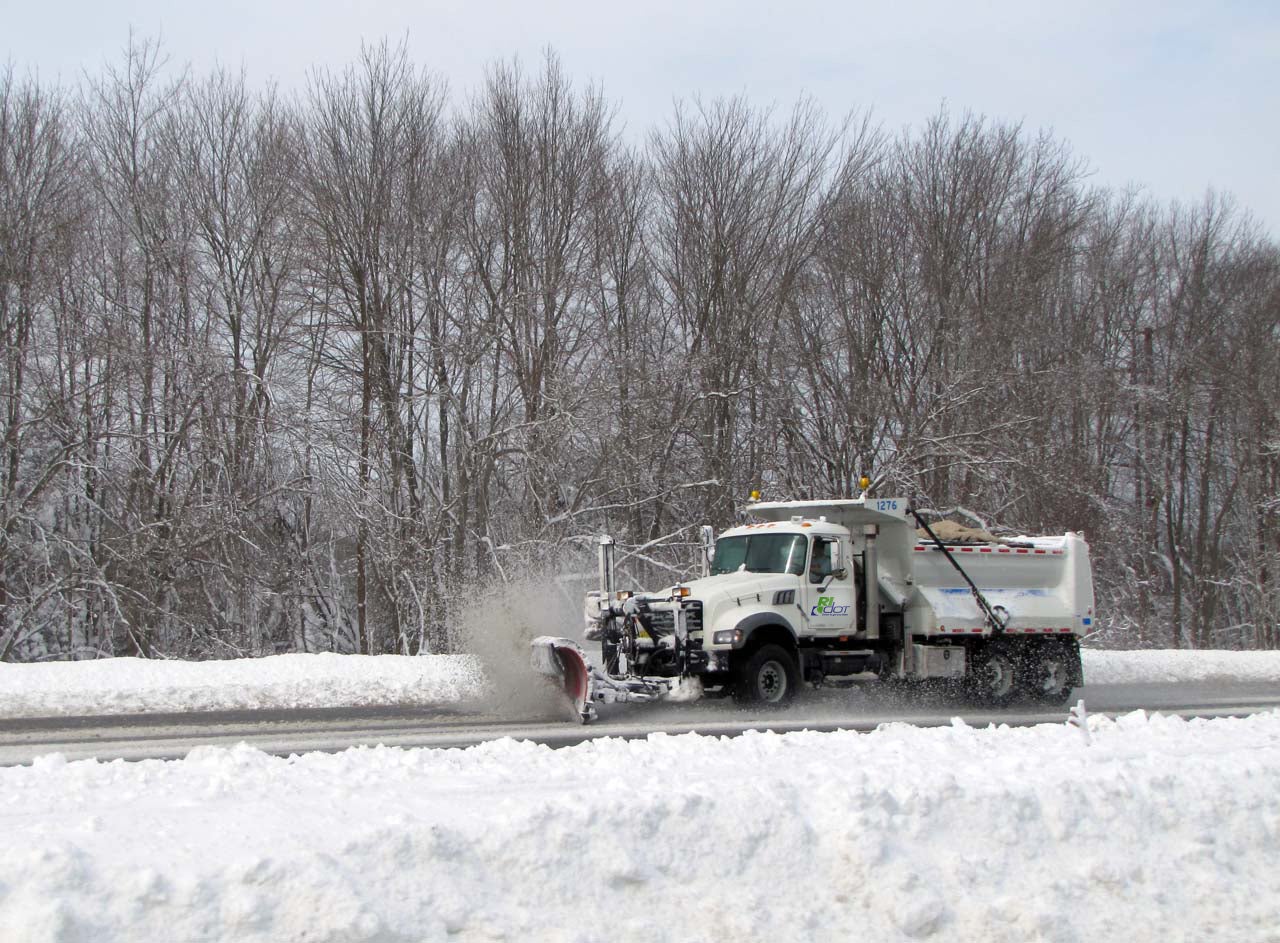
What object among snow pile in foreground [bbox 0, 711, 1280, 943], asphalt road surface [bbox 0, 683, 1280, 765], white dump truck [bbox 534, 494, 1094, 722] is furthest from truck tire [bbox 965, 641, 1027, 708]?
snow pile in foreground [bbox 0, 711, 1280, 943]

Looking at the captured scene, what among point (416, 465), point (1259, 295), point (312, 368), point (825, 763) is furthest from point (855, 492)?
point (825, 763)

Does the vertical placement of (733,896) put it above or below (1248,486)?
below

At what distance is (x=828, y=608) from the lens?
1455cm

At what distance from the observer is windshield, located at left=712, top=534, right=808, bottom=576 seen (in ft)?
47.5

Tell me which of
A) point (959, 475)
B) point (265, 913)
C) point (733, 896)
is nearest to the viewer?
point (265, 913)

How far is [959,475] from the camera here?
2881 cm

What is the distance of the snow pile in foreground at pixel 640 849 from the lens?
519cm

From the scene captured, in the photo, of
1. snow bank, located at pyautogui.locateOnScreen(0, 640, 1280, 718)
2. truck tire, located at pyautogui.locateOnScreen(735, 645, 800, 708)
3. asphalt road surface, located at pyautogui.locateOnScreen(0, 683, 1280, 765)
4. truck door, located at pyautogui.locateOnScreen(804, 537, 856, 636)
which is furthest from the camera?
truck door, located at pyautogui.locateOnScreen(804, 537, 856, 636)

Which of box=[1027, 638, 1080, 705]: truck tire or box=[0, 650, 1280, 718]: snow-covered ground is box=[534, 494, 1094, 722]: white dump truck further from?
box=[0, 650, 1280, 718]: snow-covered ground

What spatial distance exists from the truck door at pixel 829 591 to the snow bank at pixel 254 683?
137 inches

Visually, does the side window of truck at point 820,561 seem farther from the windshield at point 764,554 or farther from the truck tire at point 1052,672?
the truck tire at point 1052,672

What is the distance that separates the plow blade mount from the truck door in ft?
10.0

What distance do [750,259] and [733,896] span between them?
26.8 m

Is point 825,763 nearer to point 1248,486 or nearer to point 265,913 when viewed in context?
point 265,913
